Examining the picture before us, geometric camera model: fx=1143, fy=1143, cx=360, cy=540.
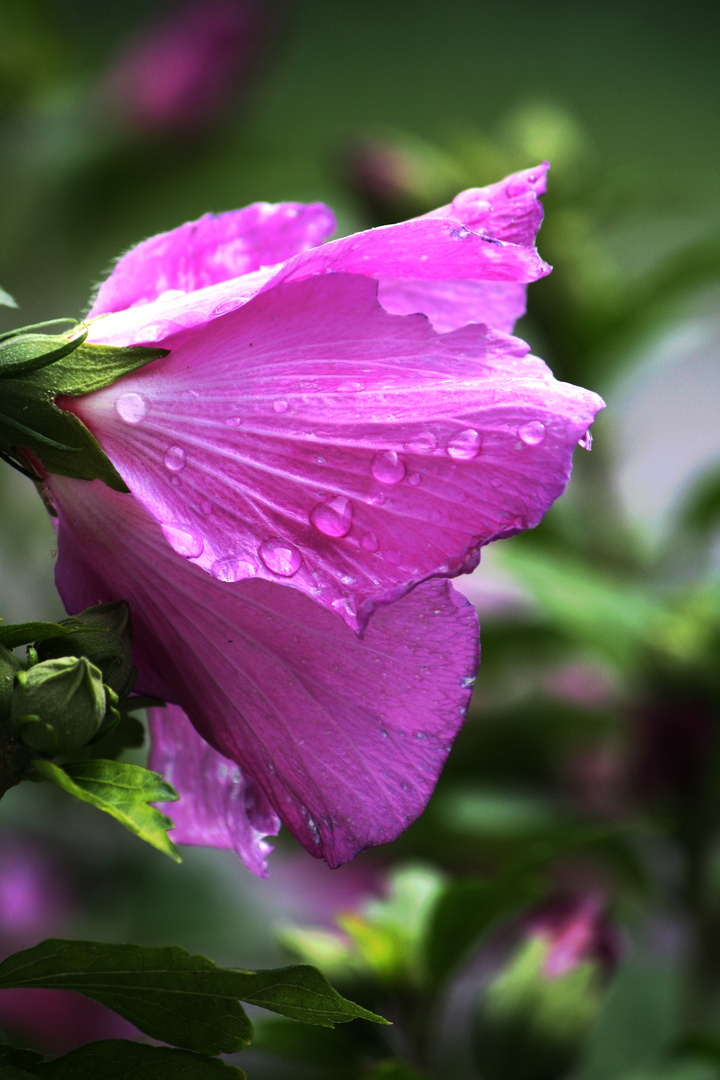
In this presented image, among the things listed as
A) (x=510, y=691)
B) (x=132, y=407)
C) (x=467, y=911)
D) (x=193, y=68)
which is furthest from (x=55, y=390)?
(x=193, y=68)

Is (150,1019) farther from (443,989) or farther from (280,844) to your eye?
(280,844)

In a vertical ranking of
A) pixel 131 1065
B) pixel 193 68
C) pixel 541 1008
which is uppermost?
pixel 193 68

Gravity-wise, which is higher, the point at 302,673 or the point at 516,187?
the point at 516,187

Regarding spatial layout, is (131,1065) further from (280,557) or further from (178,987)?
(280,557)

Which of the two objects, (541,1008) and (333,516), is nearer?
(333,516)

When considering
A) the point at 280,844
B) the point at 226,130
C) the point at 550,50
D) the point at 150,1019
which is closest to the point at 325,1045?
the point at 150,1019

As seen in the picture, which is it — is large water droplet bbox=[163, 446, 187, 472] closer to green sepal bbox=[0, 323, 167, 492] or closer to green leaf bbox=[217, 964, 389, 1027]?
green sepal bbox=[0, 323, 167, 492]

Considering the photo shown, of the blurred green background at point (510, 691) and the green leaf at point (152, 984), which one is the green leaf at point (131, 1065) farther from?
the blurred green background at point (510, 691)
